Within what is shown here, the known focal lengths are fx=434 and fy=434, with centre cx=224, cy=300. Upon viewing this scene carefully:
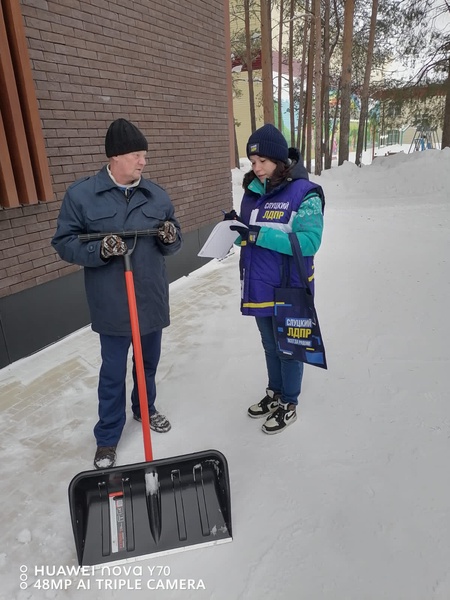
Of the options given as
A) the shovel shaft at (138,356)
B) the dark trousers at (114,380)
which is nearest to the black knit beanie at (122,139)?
the shovel shaft at (138,356)

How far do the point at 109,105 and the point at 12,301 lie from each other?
238 centimetres

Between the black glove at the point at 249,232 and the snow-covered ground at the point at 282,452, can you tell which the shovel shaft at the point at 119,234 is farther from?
the snow-covered ground at the point at 282,452

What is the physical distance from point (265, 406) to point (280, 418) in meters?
0.20

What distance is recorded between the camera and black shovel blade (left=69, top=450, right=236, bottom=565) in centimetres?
193

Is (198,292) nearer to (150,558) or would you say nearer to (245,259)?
(245,259)

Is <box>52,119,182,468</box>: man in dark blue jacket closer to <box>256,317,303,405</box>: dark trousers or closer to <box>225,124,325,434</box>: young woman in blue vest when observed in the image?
<box>225,124,325,434</box>: young woman in blue vest

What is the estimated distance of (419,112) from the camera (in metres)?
15.5

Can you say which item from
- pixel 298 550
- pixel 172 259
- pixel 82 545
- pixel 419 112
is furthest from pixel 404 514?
pixel 419 112

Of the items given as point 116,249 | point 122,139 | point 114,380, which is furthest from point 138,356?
point 122,139

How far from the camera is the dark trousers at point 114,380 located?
8.04 feet

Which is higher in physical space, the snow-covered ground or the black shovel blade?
the black shovel blade

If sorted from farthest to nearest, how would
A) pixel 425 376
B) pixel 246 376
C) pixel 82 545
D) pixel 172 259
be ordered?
pixel 172 259, pixel 246 376, pixel 425 376, pixel 82 545

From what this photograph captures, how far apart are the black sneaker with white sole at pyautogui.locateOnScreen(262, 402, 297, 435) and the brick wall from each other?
247cm

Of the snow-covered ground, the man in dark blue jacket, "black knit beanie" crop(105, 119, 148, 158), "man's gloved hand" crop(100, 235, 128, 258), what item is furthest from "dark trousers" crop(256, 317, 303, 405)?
"black knit beanie" crop(105, 119, 148, 158)
